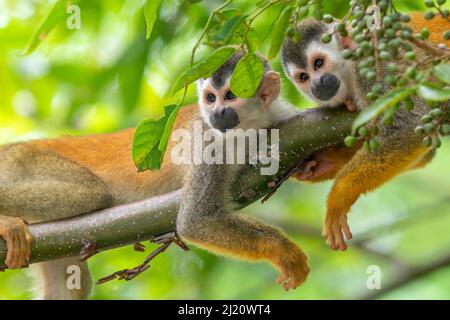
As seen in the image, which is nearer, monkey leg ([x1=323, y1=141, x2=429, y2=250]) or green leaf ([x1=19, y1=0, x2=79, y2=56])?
green leaf ([x1=19, y1=0, x2=79, y2=56])

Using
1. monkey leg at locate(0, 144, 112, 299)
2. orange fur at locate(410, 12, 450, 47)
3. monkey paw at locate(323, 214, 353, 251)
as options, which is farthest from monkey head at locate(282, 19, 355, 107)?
monkey leg at locate(0, 144, 112, 299)

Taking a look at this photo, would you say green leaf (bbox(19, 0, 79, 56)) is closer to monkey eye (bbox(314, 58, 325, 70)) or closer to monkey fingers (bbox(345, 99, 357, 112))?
monkey fingers (bbox(345, 99, 357, 112))

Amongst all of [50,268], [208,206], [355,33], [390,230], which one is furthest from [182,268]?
[355,33]

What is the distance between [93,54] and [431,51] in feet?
19.8

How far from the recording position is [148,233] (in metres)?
4.13

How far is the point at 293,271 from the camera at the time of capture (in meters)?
4.31

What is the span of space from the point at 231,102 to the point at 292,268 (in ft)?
3.87

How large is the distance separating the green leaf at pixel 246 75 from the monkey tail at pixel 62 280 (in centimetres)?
311

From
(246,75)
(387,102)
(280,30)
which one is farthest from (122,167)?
(387,102)

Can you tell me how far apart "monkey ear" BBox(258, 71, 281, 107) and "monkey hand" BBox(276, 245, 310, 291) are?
110 cm

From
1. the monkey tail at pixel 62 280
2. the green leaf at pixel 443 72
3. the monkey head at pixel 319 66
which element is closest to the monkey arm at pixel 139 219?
the monkey head at pixel 319 66

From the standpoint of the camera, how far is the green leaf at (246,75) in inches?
111

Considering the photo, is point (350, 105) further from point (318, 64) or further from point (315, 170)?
point (315, 170)

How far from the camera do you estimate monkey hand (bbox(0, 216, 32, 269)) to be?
4113 mm
